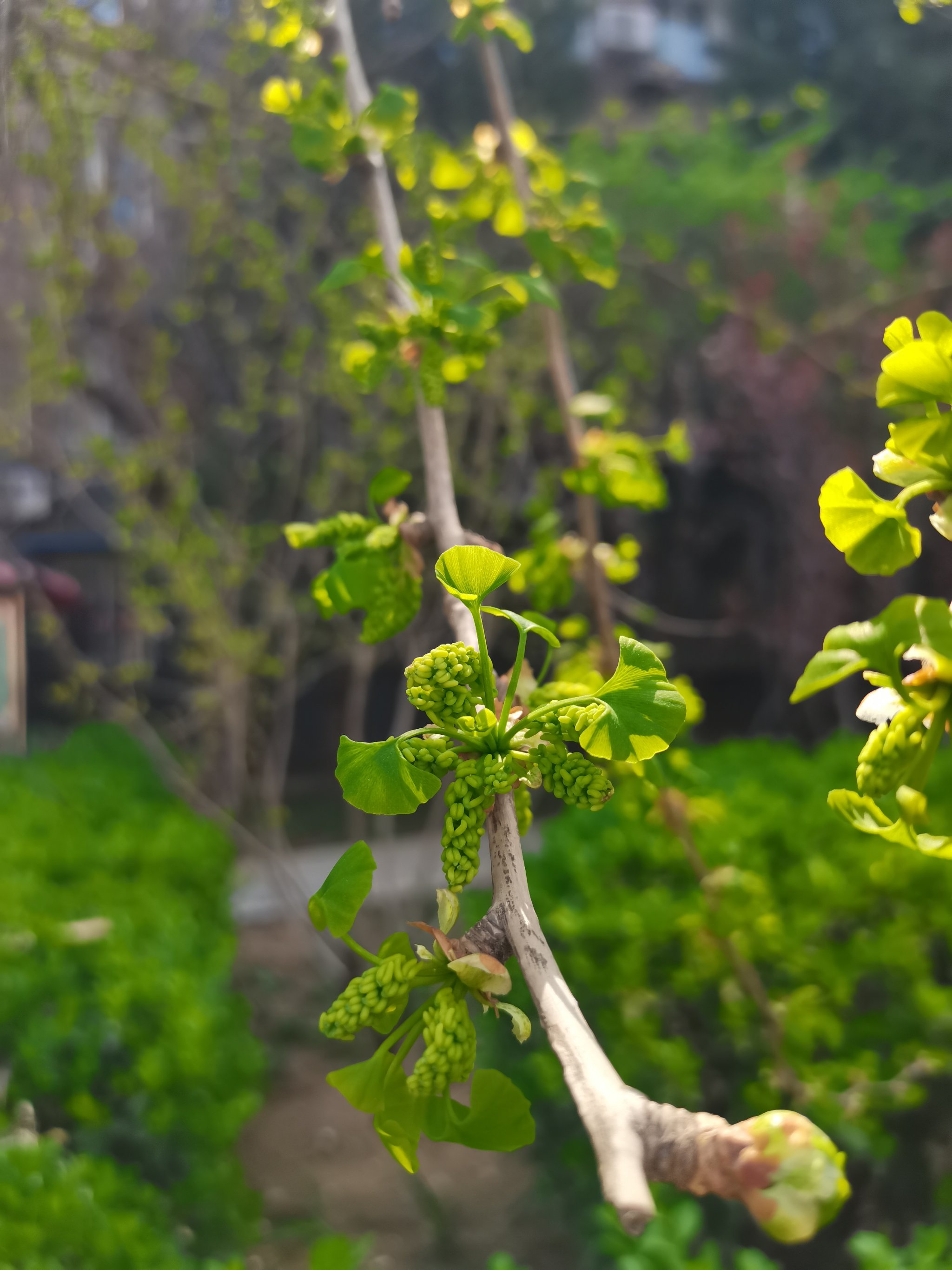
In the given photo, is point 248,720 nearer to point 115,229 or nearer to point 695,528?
point 115,229

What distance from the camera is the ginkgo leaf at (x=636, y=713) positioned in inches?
21.8

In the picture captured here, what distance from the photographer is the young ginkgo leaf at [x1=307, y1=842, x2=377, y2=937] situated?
591mm

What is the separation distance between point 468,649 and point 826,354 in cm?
537

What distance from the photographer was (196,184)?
4.41m

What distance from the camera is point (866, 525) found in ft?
1.66

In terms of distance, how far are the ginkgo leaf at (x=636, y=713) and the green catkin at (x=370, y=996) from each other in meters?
0.17

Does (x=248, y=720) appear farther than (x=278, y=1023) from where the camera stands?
Yes

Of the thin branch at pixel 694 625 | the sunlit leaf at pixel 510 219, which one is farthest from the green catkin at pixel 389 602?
the thin branch at pixel 694 625

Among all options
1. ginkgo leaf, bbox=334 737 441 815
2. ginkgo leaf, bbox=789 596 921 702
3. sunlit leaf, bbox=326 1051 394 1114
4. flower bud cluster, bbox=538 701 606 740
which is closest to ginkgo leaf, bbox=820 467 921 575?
ginkgo leaf, bbox=789 596 921 702

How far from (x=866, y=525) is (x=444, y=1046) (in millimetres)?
356

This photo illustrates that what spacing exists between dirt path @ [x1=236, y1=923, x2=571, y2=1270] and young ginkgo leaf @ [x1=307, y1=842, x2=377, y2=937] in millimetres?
A: 2497

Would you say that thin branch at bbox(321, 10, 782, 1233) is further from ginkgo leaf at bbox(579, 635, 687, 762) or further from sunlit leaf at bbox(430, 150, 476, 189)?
sunlit leaf at bbox(430, 150, 476, 189)

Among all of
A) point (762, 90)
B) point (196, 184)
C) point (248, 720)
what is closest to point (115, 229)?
point (196, 184)

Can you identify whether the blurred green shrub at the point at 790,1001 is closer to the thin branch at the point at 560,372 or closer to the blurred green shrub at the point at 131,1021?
the thin branch at the point at 560,372
